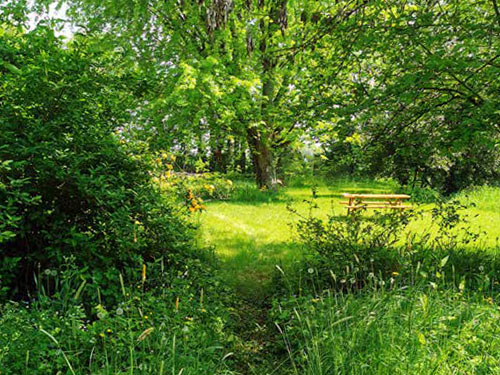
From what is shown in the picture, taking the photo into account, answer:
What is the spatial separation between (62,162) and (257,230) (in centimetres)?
500

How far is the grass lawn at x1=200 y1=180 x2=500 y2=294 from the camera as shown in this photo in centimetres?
541

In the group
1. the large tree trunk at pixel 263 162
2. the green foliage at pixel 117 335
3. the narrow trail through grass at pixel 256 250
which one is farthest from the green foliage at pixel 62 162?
the large tree trunk at pixel 263 162

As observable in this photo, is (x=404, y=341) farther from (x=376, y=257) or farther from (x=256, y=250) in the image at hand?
(x=256, y=250)

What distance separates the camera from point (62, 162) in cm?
321

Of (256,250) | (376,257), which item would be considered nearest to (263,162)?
(256,250)

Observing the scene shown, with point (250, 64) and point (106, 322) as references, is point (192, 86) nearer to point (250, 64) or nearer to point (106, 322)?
point (250, 64)

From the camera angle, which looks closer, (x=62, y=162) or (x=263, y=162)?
(x=62, y=162)

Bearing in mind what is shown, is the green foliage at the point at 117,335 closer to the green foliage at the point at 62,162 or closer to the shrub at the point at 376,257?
the green foliage at the point at 62,162

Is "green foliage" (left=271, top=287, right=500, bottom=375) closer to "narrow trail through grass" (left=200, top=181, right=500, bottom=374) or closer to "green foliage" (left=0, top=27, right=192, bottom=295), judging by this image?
"narrow trail through grass" (left=200, top=181, right=500, bottom=374)

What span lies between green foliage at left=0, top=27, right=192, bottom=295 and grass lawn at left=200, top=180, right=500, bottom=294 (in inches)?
77.9

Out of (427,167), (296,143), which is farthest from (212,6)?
(427,167)

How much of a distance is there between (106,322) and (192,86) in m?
6.06

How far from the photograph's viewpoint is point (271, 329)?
3717mm

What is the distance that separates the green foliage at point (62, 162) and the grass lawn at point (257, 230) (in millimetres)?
1978
